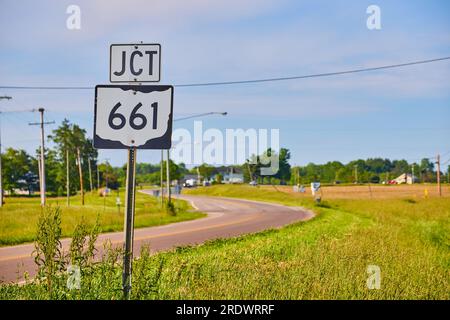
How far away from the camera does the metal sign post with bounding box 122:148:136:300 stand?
5.72 meters

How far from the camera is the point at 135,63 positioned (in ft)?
19.1

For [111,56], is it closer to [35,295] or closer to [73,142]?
[35,295]

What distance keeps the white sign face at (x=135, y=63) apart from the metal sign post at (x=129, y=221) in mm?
781

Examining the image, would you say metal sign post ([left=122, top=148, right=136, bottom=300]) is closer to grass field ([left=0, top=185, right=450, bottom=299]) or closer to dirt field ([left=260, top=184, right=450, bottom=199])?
grass field ([left=0, top=185, right=450, bottom=299])

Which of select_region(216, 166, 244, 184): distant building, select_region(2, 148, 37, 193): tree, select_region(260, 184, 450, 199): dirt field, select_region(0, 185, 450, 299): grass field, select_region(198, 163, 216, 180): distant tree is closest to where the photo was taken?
select_region(0, 185, 450, 299): grass field

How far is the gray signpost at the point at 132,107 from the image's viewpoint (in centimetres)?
573

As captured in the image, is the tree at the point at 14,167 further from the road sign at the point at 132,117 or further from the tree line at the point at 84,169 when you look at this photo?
the road sign at the point at 132,117

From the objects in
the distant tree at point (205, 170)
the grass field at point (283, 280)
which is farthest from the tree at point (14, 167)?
the grass field at point (283, 280)

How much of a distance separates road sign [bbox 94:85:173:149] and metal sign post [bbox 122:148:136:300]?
187mm

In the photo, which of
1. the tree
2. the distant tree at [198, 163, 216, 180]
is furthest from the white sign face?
the distant tree at [198, 163, 216, 180]

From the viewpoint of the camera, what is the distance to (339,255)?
32.4 ft

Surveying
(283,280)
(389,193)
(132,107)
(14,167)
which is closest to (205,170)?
(14,167)

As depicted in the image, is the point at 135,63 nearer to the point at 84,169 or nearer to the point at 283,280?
the point at 283,280
